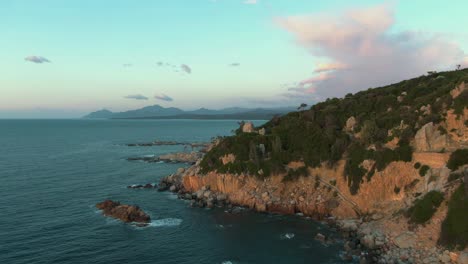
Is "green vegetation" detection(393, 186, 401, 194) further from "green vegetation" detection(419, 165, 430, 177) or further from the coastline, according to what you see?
the coastline

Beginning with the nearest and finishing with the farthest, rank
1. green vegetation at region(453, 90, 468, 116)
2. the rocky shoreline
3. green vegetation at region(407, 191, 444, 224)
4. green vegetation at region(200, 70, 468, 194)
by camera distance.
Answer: the rocky shoreline < green vegetation at region(407, 191, 444, 224) < green vegetation at region(453, 90, 468, 116) < green vegetation at region(200, 70, 468, 194)

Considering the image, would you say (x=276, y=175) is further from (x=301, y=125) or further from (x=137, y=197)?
(x=137, y=197)

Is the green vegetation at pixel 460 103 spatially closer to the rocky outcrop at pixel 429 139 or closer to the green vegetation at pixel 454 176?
the rocky outcrop at pixel 429 139

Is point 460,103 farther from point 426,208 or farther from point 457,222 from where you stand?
point 457,222

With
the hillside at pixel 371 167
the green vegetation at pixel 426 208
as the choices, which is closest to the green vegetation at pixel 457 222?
the hillside at pixel 371 167

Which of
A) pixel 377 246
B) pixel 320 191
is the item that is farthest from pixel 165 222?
pixel 377 246

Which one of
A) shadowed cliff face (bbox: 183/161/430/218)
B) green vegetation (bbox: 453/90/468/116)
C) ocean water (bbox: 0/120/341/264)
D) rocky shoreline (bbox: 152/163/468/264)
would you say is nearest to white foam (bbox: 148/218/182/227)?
ocean water (bbox: 0/120/341/264)

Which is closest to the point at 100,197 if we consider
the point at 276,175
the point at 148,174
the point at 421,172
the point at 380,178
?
the point at 148,174

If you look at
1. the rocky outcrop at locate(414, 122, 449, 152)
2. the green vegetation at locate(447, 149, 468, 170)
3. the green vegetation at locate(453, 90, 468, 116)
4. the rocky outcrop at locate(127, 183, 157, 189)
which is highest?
the green vegetation at locate(453, 90, 468, 116)
